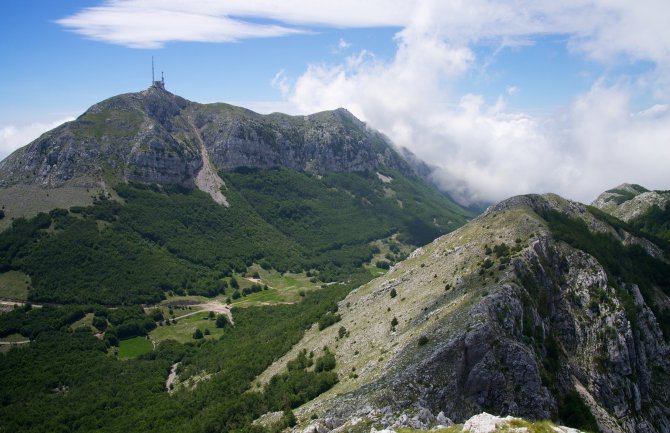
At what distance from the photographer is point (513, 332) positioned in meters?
67.6

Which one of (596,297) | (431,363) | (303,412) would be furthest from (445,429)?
(596,297)

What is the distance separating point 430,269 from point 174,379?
8093 centimetres

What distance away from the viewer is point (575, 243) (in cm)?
9500

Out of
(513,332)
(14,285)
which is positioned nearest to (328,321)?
(513,332)

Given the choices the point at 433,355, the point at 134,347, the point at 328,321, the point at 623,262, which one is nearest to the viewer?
the point at 433,355

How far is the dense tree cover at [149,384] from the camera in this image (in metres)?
81.9

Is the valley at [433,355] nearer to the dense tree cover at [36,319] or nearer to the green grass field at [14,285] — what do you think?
the dense tree cover at [36,319]

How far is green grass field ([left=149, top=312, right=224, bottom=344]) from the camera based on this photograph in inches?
6580

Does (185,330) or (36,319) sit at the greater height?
(36,319)

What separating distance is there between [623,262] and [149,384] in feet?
420

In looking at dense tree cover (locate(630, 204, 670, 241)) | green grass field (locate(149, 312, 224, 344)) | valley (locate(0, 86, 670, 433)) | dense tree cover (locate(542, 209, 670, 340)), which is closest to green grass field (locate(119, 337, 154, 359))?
valley (locate(0, 86, 670, 433))

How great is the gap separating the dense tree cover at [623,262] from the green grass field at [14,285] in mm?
190440

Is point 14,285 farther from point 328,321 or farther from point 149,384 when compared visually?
point 328,321

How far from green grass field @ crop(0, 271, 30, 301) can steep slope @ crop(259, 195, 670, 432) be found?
132513mm
